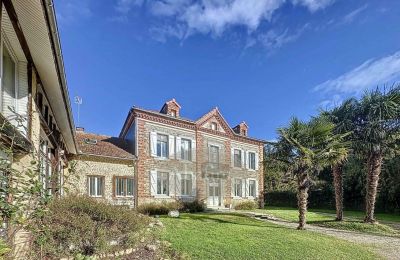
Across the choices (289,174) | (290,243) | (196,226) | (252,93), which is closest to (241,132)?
(252,93)

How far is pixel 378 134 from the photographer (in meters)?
17.6

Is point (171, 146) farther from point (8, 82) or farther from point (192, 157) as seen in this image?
point (8, 82)

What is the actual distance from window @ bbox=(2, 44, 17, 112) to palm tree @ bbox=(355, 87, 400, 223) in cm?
1725

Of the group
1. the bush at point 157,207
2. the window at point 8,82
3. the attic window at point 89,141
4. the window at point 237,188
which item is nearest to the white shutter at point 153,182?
the bush at point 157,207

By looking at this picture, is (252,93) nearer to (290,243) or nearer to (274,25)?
(274,25)

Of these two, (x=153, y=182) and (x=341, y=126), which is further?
(x=153, y=182)

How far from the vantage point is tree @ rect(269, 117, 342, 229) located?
1491 centimetres

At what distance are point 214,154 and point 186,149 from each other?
327 centimetres

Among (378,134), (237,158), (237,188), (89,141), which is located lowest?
(237,188)

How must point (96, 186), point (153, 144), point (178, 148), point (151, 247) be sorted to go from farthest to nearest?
1. point (178, 148)
2. point (153, 144)
3. point (96, 186)
4. point (151, 247)

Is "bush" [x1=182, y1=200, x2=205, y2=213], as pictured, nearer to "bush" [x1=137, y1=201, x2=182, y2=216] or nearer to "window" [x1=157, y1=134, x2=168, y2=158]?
"bush" [x1=137, y1=201, x2=182, y2=216]

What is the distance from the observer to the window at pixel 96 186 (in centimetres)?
2117

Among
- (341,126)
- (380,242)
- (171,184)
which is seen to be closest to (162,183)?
(171,184)

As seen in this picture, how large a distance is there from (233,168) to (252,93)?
10.6 meters
